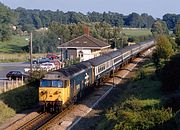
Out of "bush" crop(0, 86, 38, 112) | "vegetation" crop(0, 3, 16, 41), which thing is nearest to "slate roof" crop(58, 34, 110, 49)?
"bush" crop(0, 86, 38, 112)

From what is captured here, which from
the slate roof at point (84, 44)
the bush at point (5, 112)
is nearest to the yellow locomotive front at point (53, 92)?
the bush at point (5, 112)

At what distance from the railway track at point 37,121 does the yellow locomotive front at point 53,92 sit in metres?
0.76

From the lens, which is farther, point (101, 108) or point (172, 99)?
point (101, 108)

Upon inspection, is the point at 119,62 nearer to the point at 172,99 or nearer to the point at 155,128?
the point at 172,99

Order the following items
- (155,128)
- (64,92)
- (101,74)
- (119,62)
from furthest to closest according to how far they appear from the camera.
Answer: (119,62), (101,74), (64,92), (155,128)

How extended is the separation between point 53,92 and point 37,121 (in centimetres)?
234

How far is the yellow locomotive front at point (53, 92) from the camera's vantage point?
27344 millimetres

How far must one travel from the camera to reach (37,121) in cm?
2594

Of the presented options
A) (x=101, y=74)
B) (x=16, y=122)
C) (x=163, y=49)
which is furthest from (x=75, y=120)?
(x=163, y=49)

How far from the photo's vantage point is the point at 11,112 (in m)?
28.8

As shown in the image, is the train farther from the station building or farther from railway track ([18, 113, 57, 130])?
the station building

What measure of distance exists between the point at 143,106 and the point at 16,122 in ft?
26.5

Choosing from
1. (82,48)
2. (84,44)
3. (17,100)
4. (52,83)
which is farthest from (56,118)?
(84,44)

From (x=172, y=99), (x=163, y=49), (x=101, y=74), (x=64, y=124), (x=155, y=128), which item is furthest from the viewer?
(x=163, y=49)
